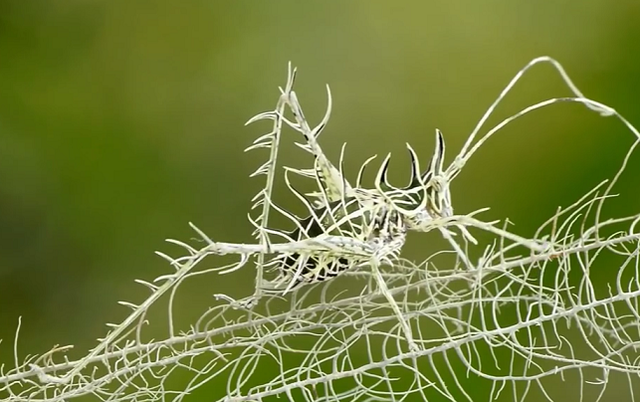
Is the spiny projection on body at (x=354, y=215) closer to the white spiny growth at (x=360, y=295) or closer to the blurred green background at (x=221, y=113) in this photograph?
the white spiny growth at (x=360, y=295)

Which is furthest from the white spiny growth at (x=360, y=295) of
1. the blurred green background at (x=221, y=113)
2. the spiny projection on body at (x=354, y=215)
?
the blurred green background at (x=221, y=113)

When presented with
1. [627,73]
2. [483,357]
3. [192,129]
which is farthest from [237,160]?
[627,73]

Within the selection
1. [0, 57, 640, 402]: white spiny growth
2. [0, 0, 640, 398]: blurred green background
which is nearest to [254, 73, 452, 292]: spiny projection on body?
[0, 57, 640, 402]: white spiny growth

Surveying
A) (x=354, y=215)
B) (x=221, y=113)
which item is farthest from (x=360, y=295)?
(x=221, y=113)

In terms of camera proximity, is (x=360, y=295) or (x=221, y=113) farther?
(x=221, y=113)

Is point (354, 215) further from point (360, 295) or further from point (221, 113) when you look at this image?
point (221, 113)

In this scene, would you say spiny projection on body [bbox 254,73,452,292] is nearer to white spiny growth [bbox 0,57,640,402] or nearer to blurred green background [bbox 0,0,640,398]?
white spiny growth [bbox 0,57,640,402]

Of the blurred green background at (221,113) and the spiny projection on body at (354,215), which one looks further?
the blurred green background at (221,113)

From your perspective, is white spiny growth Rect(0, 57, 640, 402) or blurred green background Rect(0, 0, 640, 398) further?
blurred green background Rect(0, 0, 640, 398)
